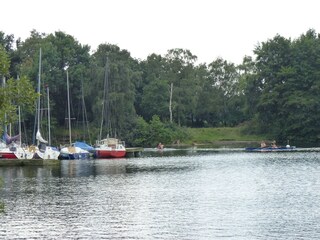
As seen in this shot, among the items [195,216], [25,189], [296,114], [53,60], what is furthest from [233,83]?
[195,216]

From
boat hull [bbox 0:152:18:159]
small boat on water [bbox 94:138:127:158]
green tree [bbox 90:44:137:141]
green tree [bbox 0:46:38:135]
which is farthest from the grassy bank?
green tree [bbox 0:46:38:135]

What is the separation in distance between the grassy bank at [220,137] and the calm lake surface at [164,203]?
5598 cm

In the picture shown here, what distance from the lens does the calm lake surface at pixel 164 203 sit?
103ft

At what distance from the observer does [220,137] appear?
5108 inches

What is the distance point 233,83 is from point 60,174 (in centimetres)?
9116

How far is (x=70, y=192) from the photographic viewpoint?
47.6 m

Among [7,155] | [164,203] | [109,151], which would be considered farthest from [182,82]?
[164,203]

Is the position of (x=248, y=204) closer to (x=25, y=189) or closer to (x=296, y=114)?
(x=25, y=189)

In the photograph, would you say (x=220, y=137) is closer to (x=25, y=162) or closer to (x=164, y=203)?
(x=25, y=162)

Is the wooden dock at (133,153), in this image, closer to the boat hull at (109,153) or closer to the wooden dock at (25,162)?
the boat hull at (109,153)

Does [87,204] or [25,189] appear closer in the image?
[87,204]

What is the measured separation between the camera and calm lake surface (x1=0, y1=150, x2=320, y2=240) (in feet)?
103

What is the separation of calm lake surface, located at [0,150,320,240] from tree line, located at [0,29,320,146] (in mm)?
44420

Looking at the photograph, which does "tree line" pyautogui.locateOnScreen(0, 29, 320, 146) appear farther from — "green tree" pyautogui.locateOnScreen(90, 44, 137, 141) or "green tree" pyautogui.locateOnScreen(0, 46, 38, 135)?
"green tree" pyautogui.locateOnScreen(0, 46, 38, 135)
